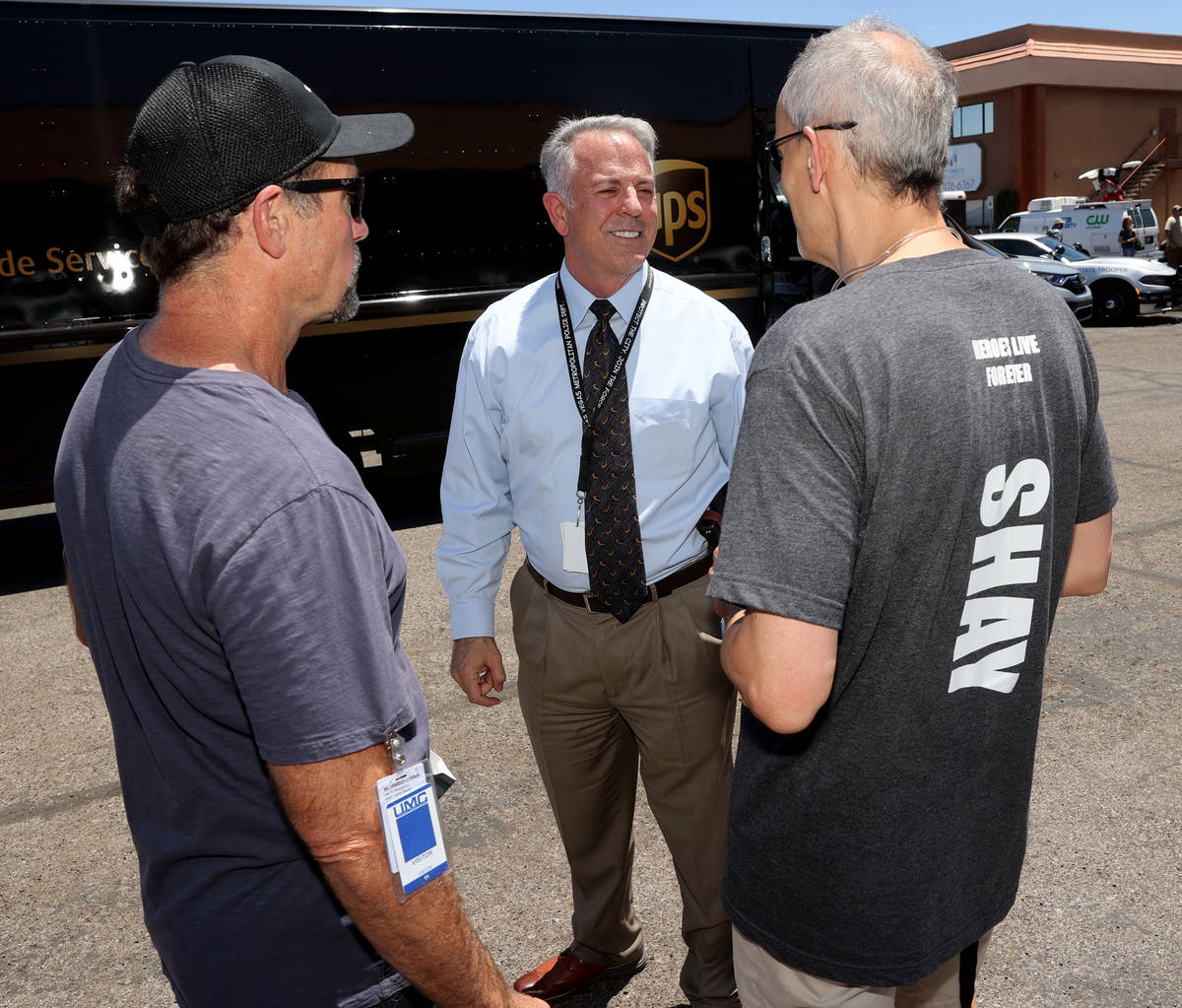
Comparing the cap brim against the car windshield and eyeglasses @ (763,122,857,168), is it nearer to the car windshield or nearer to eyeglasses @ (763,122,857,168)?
eyeglasses @ (763,122,857,168)

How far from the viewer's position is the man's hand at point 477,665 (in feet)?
8.71

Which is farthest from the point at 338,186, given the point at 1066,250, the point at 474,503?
the point at 1066,250

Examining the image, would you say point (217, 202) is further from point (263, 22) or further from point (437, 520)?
point (437, 520)

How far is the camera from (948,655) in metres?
1.49

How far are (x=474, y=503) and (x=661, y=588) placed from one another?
0.55m

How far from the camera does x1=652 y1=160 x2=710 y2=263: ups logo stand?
24.2 ft

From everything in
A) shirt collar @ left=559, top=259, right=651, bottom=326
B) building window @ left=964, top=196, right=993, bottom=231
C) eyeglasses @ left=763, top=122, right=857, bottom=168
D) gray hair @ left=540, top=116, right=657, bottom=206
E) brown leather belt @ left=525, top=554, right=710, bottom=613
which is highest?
building window @ left=964, top=196, right=993, bottom=231

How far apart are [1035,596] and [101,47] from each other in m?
6.12

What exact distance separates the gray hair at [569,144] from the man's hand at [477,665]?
121 centimetres

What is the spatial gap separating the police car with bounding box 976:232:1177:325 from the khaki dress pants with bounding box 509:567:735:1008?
15.4 m

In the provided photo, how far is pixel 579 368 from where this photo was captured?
102 inches

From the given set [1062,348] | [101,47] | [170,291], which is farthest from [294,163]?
[101,47]

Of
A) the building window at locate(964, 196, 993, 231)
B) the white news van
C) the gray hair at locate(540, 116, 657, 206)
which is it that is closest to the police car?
the white news van

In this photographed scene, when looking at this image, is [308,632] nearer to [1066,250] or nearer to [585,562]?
[585,562]
